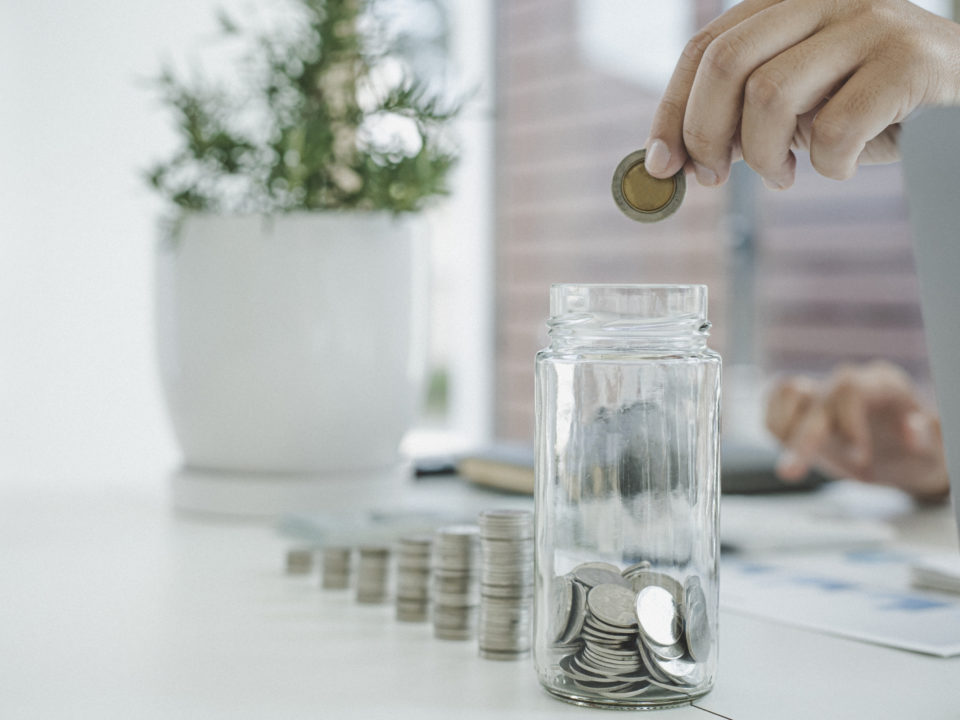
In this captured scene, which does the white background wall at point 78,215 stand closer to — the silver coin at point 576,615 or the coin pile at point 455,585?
the coin pile at point 455,585

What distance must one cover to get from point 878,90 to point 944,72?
53 millimetres

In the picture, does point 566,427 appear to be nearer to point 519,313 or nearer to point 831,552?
point 831,552

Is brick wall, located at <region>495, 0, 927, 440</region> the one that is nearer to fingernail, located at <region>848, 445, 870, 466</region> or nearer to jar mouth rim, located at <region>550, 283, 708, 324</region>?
fingernail, located at <region>848, 445, 870, 466</region>

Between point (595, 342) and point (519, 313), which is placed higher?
point (519, 313)

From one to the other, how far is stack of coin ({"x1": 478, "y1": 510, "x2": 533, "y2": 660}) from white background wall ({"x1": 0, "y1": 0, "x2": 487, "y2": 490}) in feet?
5.46

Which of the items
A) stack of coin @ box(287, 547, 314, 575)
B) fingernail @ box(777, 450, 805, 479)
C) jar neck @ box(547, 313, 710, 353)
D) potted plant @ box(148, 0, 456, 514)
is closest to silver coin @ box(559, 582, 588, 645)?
jar neck @ box(547, 313, 710, 353)

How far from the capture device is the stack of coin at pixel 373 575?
2.47 feet

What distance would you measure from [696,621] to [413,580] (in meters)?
0.24

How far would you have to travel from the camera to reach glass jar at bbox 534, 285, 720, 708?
1.67 ft

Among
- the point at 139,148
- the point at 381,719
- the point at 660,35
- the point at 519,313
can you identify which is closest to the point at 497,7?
the point at 660,35

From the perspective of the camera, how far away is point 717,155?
61 centimetres

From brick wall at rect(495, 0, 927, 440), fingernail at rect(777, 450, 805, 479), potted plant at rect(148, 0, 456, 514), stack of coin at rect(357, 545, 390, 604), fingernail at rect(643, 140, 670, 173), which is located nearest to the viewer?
fingernail at rect(643, 140, 670, 173)

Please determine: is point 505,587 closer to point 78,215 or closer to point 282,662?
point 282,662

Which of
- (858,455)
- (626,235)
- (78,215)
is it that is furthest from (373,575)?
(626,235)
